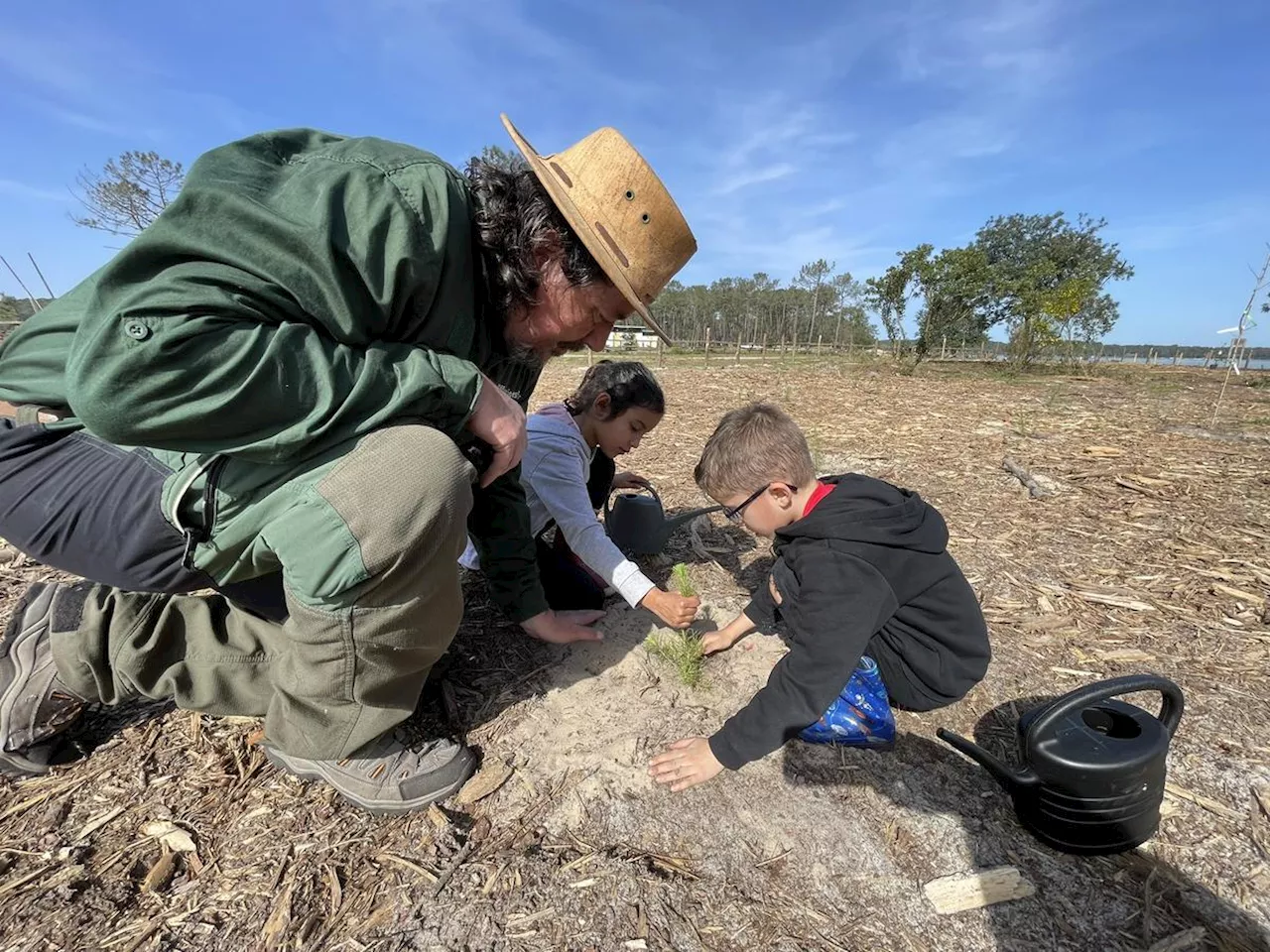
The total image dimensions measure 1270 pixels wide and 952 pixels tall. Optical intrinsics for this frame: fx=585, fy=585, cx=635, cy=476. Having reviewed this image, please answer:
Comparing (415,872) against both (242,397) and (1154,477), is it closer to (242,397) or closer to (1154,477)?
(242,397)

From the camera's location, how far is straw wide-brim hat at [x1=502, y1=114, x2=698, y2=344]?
162cm

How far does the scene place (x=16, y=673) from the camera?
1743 millimetres

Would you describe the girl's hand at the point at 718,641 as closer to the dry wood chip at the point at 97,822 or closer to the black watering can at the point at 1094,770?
the black watering can at the point at 1094,770

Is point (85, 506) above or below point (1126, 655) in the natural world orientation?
above

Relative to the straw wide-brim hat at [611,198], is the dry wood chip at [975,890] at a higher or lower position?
lower

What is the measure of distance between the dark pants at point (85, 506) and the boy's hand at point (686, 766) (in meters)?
1.50

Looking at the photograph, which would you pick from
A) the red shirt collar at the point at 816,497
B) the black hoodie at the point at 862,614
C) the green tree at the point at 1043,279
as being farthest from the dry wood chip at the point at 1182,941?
the green tree at the point at 1043,279

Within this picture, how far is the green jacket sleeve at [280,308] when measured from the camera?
121 centimetres

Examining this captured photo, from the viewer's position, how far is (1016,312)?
24016 millimetres

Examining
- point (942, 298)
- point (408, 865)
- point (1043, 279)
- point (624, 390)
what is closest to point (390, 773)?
point (408, 865)

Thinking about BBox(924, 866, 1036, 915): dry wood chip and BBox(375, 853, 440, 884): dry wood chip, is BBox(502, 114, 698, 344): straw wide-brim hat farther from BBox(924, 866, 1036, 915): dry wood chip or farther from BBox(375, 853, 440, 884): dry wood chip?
BBox(924, 866, 1036, 915): dry wood chip

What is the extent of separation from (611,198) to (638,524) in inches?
75.1

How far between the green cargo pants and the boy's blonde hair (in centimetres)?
105

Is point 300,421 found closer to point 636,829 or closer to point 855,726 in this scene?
point 636,829
